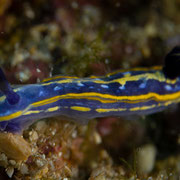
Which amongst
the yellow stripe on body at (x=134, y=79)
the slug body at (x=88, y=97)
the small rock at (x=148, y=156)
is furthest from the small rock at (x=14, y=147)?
the small rock at (x=148, y=156)

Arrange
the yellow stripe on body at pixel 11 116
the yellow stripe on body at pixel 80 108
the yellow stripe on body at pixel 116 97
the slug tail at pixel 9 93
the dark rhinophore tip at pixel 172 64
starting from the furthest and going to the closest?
the dark rhinophore tip at pixel 172 64
the yellow stripe on body at pixel 80 108
the yellow stripe on body at pixel 116 97
the yellow stripe on body at pixel 11 116
the slug tail at pixel 9 93

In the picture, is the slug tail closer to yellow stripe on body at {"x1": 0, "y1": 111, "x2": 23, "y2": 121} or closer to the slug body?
the slug body

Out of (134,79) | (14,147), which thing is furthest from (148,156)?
(14,147)

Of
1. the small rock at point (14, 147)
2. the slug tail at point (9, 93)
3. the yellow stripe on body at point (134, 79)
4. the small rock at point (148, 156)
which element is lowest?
the small rock at point (148, 156)

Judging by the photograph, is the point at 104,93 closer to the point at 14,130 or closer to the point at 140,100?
the point at 140,100

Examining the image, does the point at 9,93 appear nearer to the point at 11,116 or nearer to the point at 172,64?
the point at 11,116

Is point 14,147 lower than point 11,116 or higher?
lower

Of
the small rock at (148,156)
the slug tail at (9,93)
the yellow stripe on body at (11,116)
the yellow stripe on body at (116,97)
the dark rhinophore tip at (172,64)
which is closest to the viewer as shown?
the slug tail at (9,93)

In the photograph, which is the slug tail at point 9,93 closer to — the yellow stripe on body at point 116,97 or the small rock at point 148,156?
the yellow stripe on body at point 116,97
